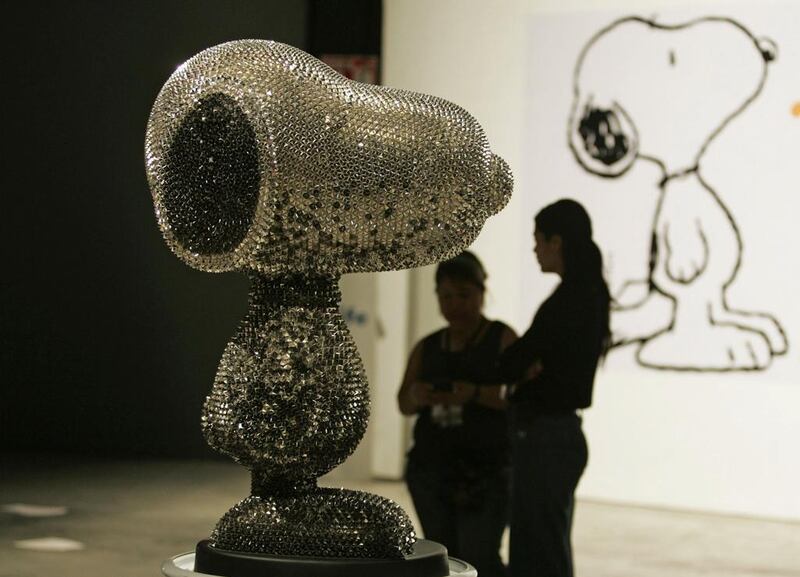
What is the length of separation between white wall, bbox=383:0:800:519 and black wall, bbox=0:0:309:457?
55cm

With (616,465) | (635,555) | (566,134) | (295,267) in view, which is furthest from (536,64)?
(295,267)

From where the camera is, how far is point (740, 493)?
484cm

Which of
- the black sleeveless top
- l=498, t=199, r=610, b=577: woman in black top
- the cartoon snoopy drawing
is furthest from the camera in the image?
the cartoon snoopy drawing

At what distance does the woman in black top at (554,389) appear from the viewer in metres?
2.84

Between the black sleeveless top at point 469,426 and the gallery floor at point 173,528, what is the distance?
120 cm

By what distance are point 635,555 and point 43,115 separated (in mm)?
2583

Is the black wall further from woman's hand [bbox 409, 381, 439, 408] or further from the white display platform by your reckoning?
the white display platform

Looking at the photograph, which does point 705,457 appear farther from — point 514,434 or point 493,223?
point 514,434

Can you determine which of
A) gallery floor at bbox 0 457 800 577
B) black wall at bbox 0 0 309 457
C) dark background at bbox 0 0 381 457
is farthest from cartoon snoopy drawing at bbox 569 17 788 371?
black wall at bbox 0 0 309 457

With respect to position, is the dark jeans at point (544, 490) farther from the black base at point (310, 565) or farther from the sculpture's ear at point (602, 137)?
the sculpture's ear at point (602, 137)

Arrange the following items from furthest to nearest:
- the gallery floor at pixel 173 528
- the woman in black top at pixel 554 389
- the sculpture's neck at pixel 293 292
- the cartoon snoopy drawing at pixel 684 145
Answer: the cartoon snoopy drawing at pixel 684 145 < the gallery floor at pixel 173 528 < the woman in black top at pixel 554 389 < the sculpture's neck at pixel 293 292

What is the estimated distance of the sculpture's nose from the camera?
1.85m

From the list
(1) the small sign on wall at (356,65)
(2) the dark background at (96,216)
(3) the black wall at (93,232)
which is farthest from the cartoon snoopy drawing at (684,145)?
(3) the black wall at (93,232)

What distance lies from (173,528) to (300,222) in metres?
3.06
